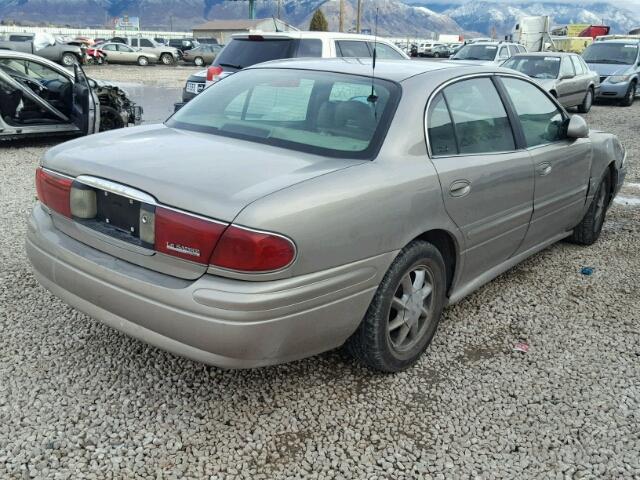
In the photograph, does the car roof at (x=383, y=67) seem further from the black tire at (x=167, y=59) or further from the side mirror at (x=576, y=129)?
the black tire at (x=167, y=59)

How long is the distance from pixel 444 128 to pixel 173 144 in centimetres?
139

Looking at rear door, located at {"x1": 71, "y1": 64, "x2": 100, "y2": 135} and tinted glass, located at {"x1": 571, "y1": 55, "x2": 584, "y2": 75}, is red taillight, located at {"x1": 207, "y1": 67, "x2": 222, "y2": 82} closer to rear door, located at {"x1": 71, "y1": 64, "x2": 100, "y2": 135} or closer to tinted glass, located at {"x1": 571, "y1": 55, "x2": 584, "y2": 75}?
rear door, located at {"x1": 71, "y1": 64, "x2": 100, "y2": 135}

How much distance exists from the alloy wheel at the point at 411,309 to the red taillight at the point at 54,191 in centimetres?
157

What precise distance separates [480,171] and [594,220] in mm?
2281

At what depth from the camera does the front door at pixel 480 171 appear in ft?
10.3

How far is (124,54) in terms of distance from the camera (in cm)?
3647

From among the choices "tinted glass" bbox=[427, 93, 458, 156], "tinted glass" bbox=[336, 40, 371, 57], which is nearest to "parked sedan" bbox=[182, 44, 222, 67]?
"tinted glass" bbox=[336, 40, 371, 57]

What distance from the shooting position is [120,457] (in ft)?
8.00

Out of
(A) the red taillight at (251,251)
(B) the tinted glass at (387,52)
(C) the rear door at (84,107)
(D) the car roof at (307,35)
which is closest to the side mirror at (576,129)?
(A) the red taillight at (251,251)

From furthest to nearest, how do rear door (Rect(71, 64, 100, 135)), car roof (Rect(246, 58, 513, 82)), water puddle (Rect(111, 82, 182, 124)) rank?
water puddle (Rect(111, 82, 182, 124)), rear door (Rect(71, 64, 100, 135)), car roof (Rect(246, 58, 513, 82))

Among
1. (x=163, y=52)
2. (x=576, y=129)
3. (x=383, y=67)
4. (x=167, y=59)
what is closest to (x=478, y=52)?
(x=576, y=129)

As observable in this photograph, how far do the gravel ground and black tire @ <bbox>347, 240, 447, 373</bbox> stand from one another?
5.0 inches

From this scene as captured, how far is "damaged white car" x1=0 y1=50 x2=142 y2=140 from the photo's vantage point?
8.39 metres

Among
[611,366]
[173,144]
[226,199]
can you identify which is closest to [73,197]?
[173,144]
